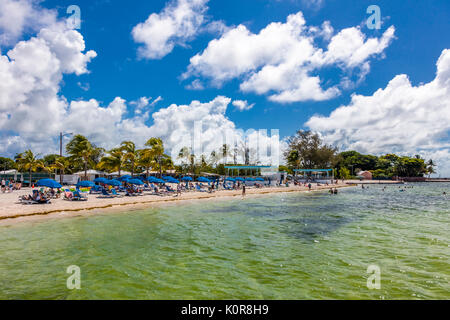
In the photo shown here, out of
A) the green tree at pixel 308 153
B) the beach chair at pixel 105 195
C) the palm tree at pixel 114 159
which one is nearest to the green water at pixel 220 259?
the beach chair at pixel 105 195

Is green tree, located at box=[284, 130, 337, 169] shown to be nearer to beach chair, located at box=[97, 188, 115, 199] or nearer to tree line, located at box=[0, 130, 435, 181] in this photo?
tree line, located at box=[0, 130, 435, 181]

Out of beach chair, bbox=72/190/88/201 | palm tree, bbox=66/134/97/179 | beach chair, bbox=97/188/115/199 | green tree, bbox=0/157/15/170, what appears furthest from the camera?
green tree, bbox=0/157/15/170

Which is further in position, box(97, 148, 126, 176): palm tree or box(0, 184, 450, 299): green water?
box(97, 148, 126, 176): palm tree

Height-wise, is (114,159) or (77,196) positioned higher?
(114,159)

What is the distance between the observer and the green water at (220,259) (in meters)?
7.00

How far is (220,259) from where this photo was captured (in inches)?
380

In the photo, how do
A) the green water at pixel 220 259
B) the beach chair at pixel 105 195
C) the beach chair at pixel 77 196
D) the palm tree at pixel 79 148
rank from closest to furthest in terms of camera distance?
the green water at pixel 220 259, the beach chair at pixel 77 196, the beach chair at pixel 105 195, the palm tree at pixel 79 148

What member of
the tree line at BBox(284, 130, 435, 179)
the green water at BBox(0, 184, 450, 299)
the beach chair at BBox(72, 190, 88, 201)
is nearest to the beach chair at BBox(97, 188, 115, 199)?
the beach chair at BBox(72, 190, 88, 201)

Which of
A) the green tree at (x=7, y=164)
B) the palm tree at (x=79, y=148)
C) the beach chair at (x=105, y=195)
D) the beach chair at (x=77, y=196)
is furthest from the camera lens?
the green tree at (x=7, y=164)

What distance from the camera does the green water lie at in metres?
7.00

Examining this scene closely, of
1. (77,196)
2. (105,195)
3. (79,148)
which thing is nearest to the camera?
(77,196)

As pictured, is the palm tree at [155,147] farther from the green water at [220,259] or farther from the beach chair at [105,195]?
the green water at [220,259]

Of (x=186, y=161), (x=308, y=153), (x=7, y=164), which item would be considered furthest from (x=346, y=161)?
Answer: (x=7, y=164)

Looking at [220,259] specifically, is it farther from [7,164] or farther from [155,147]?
[7,164]
